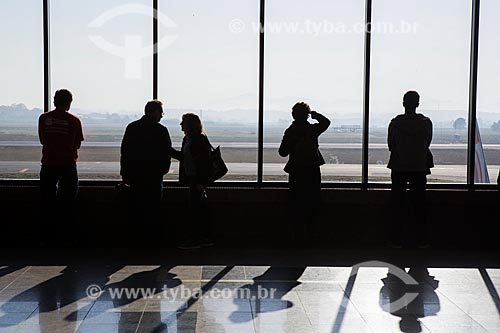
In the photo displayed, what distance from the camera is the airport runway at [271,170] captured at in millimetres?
7922

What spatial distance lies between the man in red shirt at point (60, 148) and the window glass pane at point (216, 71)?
1063 mm

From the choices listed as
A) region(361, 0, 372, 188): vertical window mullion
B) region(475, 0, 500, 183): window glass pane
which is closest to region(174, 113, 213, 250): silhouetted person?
region(361, 0, 372, 188): vertical window mullion

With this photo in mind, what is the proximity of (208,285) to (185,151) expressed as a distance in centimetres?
176

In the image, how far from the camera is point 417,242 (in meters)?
7.70

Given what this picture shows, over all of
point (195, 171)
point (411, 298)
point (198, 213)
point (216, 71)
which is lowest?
point (411, 298)

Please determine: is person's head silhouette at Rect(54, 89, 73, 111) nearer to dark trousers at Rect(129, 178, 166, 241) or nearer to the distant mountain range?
the distant mountain range

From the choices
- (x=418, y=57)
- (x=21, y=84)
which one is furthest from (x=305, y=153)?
(x=21, y=84)

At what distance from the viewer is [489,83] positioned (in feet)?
26.5

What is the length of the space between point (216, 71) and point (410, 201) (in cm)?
222

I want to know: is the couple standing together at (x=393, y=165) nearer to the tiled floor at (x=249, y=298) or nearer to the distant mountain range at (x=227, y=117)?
the distant mountain range at (x=227, y=117)

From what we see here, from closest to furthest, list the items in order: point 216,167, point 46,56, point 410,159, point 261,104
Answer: point 216,167
point 410,159
point 46,56
point 261,104

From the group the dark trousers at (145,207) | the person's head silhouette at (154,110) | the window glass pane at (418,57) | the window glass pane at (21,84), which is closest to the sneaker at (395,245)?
the window glass pane at (418,57)

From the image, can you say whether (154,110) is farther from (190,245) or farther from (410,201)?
(410,201)

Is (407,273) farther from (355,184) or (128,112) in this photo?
(128,112)
